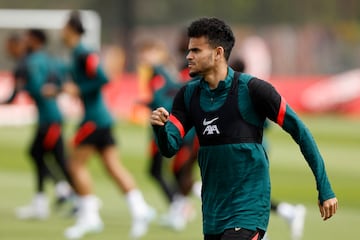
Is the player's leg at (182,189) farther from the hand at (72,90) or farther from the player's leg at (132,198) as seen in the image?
the hand at (72,90)

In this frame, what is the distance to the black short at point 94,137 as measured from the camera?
479 inches

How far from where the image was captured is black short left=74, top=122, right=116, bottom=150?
12.2m

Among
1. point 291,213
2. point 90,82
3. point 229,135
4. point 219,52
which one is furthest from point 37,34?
point 229,135

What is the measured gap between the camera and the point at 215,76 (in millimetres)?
7406

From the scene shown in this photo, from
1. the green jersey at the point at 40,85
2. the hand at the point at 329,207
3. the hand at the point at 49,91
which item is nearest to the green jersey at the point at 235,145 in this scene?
the hand at the point at 329,207

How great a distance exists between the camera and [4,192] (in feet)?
52.7

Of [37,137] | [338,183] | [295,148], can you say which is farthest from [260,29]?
[37,137]

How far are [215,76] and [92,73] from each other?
4.75m

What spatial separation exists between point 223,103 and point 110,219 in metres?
6.22

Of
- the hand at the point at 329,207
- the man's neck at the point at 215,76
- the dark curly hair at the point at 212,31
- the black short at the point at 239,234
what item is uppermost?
the dark curly hair at the point at 212,31

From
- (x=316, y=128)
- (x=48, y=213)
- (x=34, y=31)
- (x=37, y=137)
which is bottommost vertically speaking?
(x=316, y=128)

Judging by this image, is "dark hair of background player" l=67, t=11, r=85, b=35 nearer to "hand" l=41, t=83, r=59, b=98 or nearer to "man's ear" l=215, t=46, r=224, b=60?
"hand" l=41, t=83, r=59, b=98

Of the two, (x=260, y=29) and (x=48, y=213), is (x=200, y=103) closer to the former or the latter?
(x=48, y=213)

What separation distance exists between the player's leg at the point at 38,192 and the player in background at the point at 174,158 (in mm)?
1351
